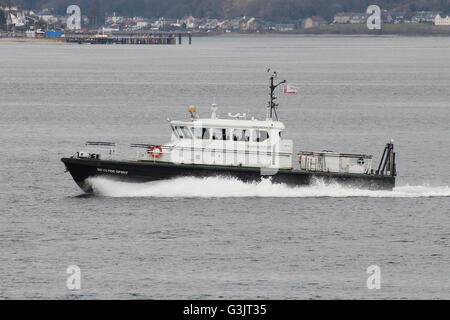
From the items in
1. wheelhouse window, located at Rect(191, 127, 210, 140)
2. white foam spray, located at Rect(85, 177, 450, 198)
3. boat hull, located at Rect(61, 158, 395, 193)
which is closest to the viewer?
boat hull, located at Rect(61, 158, 395, 193)

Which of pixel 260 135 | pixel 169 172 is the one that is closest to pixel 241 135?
pixel 260 135

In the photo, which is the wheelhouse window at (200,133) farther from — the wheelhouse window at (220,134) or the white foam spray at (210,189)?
the white foam spray at (210,189)

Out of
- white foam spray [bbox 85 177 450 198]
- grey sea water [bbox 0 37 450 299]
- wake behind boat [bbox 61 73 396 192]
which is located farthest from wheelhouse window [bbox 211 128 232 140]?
grey sea water [bbox 0 37 450 299]

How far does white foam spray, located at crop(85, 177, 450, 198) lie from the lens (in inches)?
2074

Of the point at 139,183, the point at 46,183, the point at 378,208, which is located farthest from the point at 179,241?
the point at 46,183

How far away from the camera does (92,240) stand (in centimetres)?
4522

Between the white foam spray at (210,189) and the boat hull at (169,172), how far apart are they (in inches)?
9.9

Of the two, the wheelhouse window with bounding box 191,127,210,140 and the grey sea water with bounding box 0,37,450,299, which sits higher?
the wheelhouse window with bounding box 191,127,210,140

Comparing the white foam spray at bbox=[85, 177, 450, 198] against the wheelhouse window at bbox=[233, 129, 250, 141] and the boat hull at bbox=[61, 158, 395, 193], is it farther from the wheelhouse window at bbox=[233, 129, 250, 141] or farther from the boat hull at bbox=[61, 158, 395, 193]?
the wheelhouse window at bbox=[233, 129, 250, 141]

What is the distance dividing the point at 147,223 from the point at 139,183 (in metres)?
4.95

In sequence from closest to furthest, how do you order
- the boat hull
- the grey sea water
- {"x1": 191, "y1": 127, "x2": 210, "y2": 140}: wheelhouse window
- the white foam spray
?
1. the grey sea water
2. the boat hull
3. the white foam spray
4. {"x1": 191, "y1": 127, "x2": 210, "y2": 140}: wheelhouse window

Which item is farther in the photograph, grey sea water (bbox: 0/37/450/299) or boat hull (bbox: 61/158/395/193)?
boat hull (bbox: 61/158/395/193)

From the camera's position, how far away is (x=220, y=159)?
5278 cm
